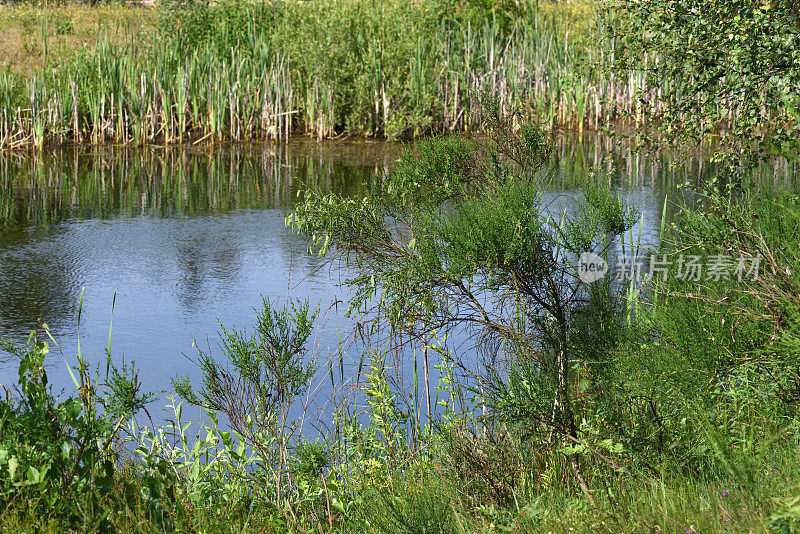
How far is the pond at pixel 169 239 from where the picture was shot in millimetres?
5641

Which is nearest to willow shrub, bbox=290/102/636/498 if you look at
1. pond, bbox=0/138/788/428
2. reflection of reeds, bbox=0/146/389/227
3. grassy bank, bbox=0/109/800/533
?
grassy bank, bbox=0/109/800/533

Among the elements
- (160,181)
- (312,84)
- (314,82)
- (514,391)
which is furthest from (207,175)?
(514,391)

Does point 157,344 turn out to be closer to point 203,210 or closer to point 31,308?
point 31,308

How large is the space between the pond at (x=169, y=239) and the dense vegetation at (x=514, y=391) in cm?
54

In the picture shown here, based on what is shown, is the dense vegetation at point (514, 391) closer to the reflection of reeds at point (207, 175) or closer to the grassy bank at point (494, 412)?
the grassy bank at point (494, 412)

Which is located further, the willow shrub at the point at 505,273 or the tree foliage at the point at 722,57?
the tree foliage at the point at 722,57

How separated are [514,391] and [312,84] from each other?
11.2 metres

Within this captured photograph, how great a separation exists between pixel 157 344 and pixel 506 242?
2461mm

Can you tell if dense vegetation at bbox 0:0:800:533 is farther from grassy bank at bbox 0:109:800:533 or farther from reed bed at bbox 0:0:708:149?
reed bed at bbox 0:0:708:149

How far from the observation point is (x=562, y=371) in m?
4.12

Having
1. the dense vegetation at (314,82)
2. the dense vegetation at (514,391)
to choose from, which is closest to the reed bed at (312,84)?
the dense vegetation at (314,82)

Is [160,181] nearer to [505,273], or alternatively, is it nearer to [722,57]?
[505,273]

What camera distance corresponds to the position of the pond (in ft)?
18.5

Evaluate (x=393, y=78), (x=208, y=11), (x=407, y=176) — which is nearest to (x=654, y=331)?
(x=407, y=176)
